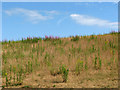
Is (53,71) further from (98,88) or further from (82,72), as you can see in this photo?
(98,88)

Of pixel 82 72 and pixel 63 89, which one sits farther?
pixel 82 72

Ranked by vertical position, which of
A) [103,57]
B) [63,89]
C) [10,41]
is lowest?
[63,89]

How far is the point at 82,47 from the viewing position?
36.6 feet

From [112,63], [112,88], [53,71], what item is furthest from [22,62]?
[112,88]

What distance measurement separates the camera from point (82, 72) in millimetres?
6789

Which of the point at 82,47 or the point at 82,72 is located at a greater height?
the point at 82,47

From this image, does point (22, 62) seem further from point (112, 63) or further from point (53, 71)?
point (112, 63)

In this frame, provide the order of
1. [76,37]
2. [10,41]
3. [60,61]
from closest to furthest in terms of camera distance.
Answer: [60,61], [76,37], [10,41]

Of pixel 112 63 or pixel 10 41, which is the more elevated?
pixel 10 41

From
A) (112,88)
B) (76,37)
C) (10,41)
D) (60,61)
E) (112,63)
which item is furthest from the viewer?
(10,41)

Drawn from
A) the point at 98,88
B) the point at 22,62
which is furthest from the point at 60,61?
the point at 98,88

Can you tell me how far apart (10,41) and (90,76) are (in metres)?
11.0

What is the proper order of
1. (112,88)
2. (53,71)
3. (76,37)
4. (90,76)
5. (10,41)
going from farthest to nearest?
(10,41) < (76,37) < (53,71) < (90,76) < (112,88)

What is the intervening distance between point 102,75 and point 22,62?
487 cm
